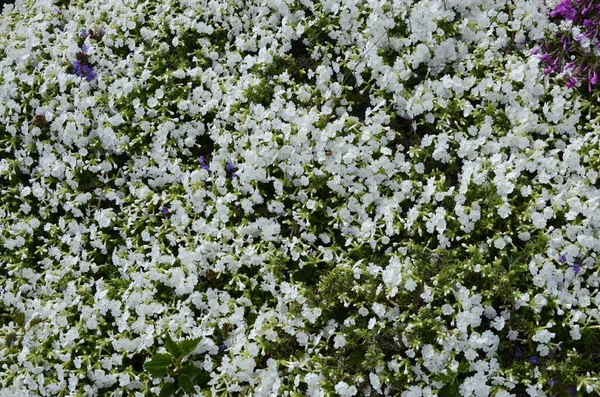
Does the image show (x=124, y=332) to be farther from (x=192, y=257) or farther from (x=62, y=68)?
(x=62, y=68)

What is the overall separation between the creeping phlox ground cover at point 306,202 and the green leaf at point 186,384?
19 millimetres

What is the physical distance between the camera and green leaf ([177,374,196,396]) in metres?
3.46

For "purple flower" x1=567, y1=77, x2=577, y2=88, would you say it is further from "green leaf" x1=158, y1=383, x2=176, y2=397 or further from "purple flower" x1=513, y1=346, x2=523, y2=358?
"green leaf" x1=158, y1=383, x2=176, y2=397

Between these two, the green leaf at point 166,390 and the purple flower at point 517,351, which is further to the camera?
the green leaf at point 166,390

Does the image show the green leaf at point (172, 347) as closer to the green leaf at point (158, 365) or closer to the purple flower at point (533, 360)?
the green leaf at point (158, 365)

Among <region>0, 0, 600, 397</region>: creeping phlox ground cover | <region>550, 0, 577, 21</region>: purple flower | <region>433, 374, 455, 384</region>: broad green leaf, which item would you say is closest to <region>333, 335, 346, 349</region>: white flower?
<region>0, 0, 600, 397</region>: creeping phlox ground cover

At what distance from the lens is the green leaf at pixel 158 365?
3473mm

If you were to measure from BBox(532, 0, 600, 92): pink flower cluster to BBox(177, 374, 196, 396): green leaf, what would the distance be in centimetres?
281

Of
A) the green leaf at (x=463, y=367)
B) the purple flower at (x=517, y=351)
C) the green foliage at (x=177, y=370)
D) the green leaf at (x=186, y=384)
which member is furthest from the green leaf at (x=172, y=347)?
the purple flower at (x=517, y=351)

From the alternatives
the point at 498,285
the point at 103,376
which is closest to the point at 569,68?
the point at 498,285

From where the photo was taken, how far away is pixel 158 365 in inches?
137

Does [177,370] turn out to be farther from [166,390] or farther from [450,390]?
[450,390]

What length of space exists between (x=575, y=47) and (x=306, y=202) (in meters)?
1.92

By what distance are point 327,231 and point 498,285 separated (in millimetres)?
1064
